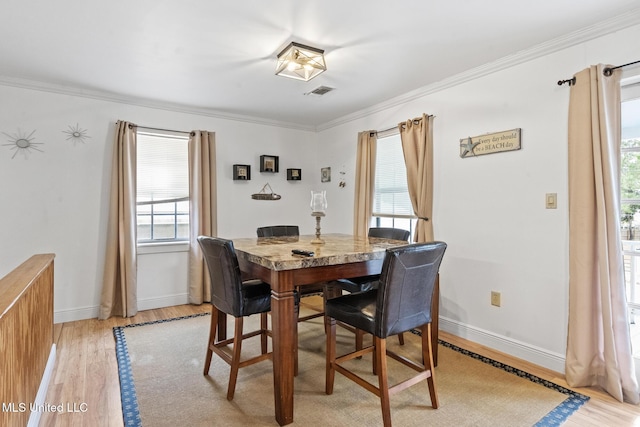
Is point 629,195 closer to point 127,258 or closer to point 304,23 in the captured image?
point 304,23

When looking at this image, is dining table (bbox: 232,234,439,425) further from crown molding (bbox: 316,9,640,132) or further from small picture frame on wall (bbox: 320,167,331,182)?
small picture frame on wall (bbox: 320,167,331,182)

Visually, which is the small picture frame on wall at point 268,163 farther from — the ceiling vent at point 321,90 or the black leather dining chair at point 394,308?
the black leather dining chair at point 394,308

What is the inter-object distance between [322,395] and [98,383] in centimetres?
148

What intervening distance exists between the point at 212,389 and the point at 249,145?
311cm

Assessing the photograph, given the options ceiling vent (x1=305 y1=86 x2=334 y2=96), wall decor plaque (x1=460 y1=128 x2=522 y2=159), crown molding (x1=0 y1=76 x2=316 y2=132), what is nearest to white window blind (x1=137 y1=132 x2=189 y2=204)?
crown molding (x1=0 y1=76 x2=316 y2=132)

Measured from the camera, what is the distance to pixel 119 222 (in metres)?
3.62

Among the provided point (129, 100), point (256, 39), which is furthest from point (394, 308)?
point (129, 100)

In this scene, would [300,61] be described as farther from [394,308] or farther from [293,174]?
[293,174]

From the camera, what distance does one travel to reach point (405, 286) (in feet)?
6.04

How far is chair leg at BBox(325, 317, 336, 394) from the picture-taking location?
6.94 feet

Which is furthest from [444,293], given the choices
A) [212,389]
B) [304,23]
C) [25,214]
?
[25,214]

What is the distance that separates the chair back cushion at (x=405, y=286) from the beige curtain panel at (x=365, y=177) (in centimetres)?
210

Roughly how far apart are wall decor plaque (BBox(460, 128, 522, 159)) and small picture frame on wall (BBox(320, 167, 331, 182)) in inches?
82.5

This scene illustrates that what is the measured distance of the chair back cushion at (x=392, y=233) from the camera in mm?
3080
